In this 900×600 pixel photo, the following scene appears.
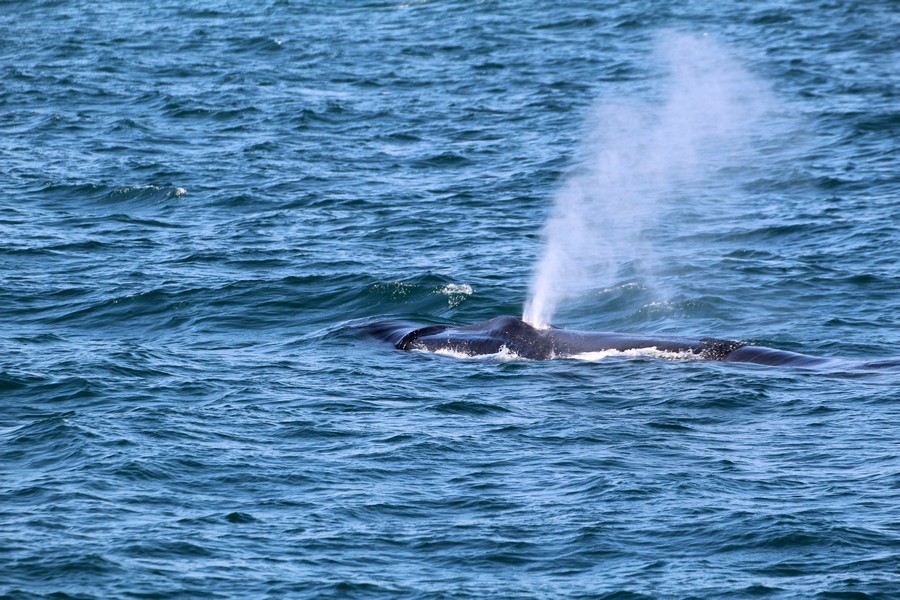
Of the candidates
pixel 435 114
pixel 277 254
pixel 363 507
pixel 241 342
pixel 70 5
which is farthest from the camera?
pixel 70 5

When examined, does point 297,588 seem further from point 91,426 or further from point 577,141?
point 577,141

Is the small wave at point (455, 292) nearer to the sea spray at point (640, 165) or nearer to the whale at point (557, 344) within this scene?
the sea spray at point (640, 165)

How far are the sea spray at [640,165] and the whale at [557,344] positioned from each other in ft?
3.69

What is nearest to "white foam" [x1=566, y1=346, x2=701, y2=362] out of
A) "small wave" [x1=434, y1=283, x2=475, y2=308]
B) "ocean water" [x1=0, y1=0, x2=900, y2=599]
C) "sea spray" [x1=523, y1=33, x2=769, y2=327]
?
"ocean water" [x1=0, y1=0, x2=900, y2=599]

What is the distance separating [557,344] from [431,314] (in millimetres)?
4545

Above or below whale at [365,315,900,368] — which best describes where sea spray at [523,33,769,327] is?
below

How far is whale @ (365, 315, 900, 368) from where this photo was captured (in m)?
25.0

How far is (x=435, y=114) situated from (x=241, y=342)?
22.9m

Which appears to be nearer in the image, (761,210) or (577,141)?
(761,210)

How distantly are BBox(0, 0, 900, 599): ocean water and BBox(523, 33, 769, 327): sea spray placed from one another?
22 centimetres

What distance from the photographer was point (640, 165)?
42.8m

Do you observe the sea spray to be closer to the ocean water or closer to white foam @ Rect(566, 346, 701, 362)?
the ocean water

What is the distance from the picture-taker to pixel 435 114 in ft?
162

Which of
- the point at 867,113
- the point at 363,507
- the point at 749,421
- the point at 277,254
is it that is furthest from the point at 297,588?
the point at 867,113
